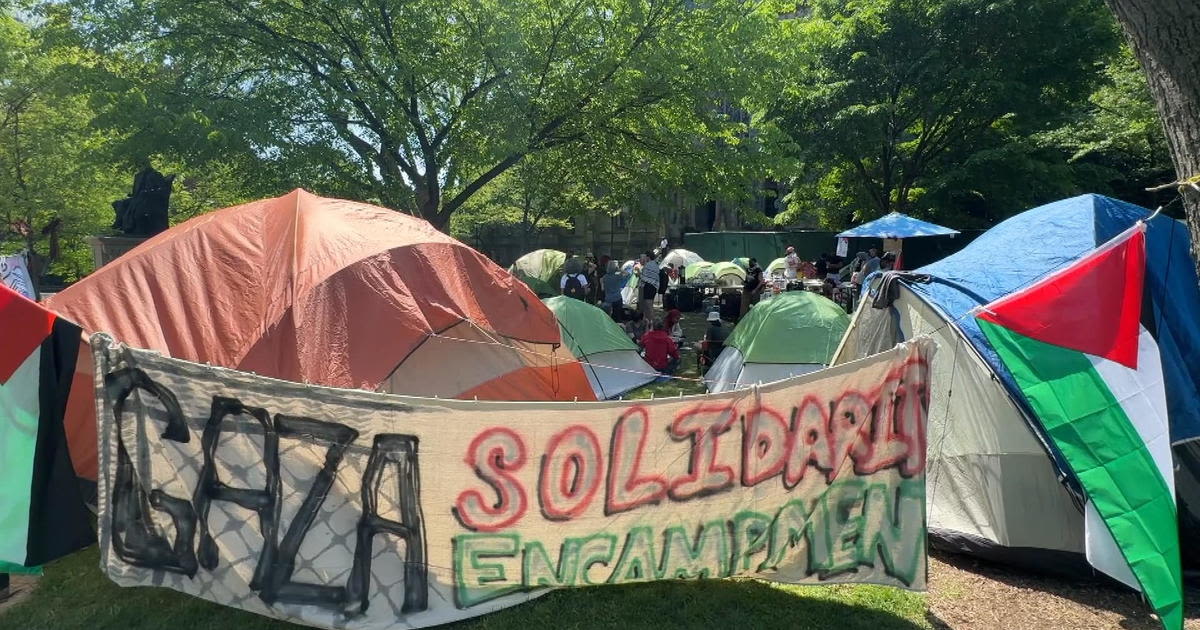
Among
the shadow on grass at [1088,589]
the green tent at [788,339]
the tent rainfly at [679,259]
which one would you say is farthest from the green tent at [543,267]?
the shadow on grass at [1088,589]

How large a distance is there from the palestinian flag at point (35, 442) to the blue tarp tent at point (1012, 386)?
16.4 feet

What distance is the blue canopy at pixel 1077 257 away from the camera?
4609mm

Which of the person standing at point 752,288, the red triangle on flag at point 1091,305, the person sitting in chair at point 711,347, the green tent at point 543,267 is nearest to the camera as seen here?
the red triangle on flag at point 1091,305

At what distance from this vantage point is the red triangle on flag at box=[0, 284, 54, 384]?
4.03m

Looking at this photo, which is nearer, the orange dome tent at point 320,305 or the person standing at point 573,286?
the orange dome tent at point 320,305

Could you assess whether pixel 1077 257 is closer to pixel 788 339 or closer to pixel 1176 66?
pixel 1176 66

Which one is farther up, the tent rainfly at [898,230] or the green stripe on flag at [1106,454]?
the tent rainfly at [898,230]

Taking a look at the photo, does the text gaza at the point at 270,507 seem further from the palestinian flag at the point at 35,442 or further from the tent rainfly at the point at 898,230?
the tent rainfly at the point at 898,230

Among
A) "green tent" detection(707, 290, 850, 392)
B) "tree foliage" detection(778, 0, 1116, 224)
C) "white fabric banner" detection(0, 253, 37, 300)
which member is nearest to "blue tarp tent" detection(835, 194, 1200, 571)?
"green tent" detection(707, 290, 850, 392)

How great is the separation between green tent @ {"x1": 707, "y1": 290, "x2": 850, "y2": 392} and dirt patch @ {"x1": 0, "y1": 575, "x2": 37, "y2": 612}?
6491mm

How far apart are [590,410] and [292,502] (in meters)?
1.56

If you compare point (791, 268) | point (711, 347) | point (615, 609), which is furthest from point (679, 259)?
point (615, 609)

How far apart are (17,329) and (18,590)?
1801mm

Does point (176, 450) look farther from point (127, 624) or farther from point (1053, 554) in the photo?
point (1053, 554)
